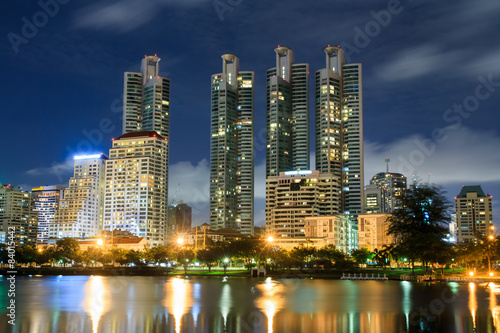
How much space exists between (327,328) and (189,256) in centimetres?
12233

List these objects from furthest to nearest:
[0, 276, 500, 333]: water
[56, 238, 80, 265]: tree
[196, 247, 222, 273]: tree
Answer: [56, 238, 80, 265]: tree < [196, 247, 222, 273]: tree < [0, 276, 500, 333]: water

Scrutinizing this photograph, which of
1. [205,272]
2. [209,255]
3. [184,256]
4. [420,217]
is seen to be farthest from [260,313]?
[184,256]

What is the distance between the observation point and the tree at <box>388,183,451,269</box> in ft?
387

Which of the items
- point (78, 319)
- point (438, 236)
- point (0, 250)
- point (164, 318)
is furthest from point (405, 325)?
point (0, 250)

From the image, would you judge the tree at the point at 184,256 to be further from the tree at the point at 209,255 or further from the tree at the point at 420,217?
the tree at the point at 420,217

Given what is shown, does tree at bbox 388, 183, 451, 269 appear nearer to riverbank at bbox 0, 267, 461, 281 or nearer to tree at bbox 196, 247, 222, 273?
riverbank at bbox 0, 267, 461, 281

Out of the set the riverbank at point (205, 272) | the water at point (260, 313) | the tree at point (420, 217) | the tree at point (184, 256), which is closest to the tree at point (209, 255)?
the riverbank at point (205, 272)

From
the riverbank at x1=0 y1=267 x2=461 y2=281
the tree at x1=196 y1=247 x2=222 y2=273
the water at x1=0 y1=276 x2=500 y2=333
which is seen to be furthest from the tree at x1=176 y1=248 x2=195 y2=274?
the water at x1=0 y1=276 x2=500 y2=333

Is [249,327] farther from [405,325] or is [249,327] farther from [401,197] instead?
[401,197]

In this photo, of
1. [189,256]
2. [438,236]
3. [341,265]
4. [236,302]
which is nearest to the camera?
[236,302]

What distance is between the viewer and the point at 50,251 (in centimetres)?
18625

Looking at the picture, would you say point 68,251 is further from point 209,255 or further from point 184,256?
point 209,255

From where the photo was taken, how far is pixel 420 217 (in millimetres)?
121000

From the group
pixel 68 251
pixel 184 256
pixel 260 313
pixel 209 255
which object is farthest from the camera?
pixel 68 251
